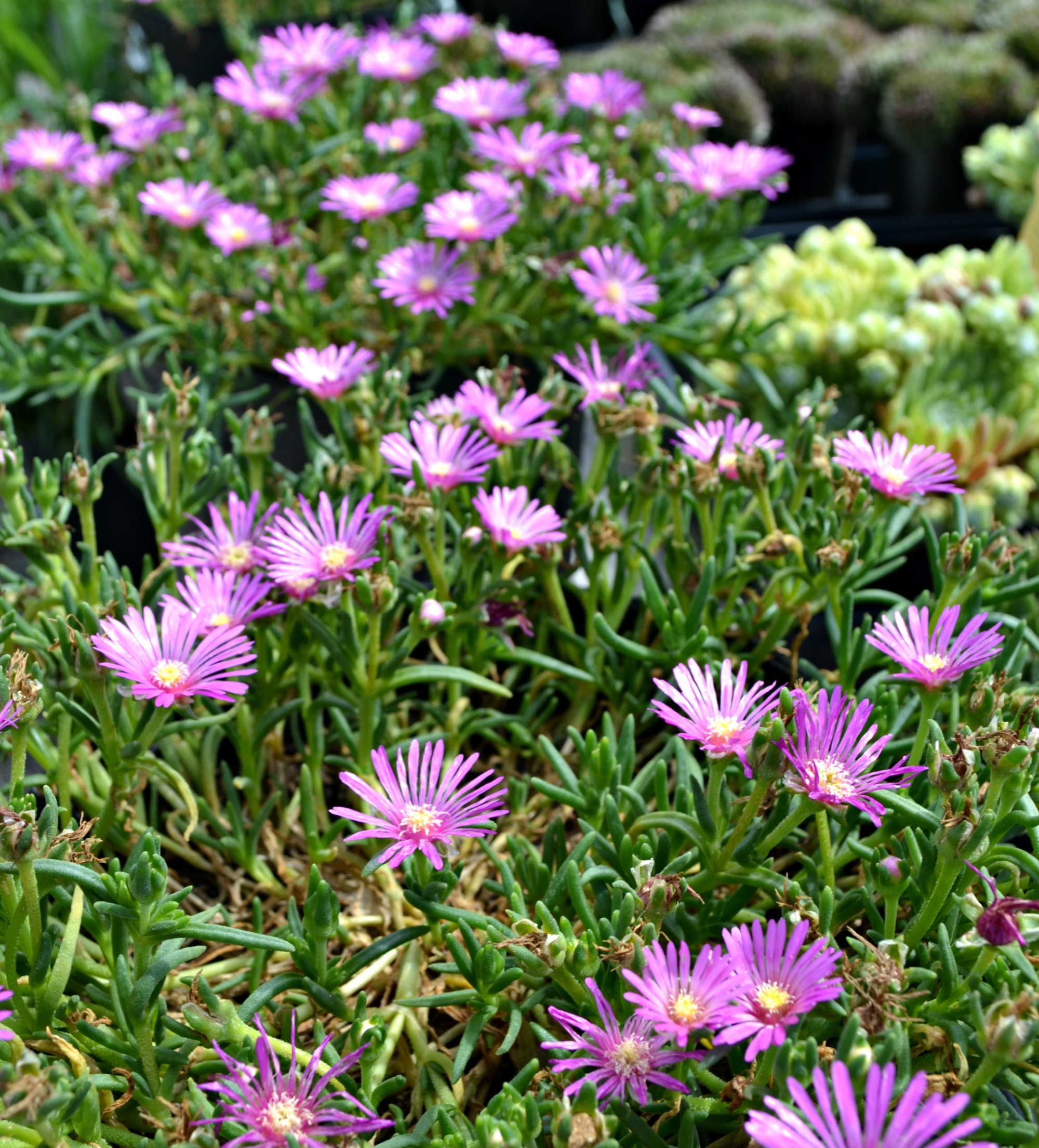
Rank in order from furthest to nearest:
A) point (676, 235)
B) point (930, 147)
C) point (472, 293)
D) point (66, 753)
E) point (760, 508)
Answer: point (930, 147) → point (676, 235) → point (472, 293) → point (760, 508) → point (66, 753)

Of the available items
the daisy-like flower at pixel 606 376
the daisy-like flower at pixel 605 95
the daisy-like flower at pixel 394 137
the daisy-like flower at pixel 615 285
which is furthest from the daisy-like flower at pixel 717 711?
the daisy-like flower at pixel 605 95

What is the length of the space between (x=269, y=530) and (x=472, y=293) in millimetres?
478

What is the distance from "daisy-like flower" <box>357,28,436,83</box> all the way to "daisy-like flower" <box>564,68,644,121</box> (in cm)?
16

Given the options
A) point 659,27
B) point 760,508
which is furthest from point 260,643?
point 659,27

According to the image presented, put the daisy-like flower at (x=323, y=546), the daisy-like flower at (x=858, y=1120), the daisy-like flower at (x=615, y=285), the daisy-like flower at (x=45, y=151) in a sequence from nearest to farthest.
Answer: the daisy-like flower at (x=858, y=1120) < the daisy-like flower at (x=323, y=546) < the daisy-like flower at (x=615, y=285) < the daisy-like flower at (x=45, y=151)

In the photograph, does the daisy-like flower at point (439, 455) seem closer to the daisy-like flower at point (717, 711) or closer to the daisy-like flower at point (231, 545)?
the daisy-like flower at point (231, 545)

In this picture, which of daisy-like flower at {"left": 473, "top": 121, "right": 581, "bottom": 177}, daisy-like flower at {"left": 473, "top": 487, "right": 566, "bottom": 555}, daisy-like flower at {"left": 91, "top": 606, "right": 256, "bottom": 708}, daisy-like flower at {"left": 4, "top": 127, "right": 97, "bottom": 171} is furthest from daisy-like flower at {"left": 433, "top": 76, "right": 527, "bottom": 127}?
daisy-like flower at {"left": 91, "top": 606, "right": 256, "bottom": 708}

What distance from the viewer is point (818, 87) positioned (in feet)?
6.24

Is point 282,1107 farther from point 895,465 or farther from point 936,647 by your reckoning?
point 895,465

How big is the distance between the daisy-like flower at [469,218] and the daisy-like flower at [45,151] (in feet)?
1.30

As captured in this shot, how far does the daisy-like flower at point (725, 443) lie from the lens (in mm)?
672

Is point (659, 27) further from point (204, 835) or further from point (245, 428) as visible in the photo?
point (204, 835)

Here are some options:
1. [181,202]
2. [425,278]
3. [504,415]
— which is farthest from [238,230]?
[504,415]

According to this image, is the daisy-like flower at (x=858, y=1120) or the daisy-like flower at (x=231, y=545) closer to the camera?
the daisy-like flower at (x=858, y=1120)
